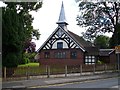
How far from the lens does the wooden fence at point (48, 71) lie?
2409 cm

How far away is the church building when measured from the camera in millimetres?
49547

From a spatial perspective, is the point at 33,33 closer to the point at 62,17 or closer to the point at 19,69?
the point at 62,17

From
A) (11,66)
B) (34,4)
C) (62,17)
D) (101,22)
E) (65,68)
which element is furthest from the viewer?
(62,17)

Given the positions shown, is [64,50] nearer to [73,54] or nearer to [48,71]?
[73,54]

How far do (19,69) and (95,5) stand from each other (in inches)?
898

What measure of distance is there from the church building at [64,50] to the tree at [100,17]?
168 inches

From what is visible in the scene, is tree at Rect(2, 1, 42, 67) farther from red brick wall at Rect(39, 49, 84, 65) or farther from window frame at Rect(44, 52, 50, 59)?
window frame at Rect(44, 52, 50, 59)

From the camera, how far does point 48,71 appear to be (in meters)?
28.5

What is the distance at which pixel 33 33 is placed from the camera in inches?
1704

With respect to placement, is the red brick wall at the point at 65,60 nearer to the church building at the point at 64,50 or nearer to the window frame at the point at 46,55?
the church building at the point at 64,50

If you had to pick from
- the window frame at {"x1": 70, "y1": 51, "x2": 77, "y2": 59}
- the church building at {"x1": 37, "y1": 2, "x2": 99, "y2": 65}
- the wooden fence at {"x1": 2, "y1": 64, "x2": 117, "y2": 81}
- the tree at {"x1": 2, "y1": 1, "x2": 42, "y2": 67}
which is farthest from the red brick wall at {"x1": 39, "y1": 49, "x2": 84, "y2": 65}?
the tree at {"x1": 2, "y1": 1, "x2": 42, "y2": 67}

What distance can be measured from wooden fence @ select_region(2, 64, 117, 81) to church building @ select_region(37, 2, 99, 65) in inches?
378

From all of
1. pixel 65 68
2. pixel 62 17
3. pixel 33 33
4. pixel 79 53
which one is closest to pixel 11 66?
pixel 65 68

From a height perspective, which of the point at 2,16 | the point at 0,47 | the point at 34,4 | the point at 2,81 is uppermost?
the point at 34,4
